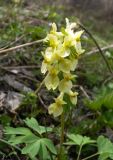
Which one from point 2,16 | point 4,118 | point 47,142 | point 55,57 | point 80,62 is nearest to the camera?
point 55,57

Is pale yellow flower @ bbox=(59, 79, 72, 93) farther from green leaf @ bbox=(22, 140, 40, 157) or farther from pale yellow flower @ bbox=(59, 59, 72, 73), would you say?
green leaf @ bbox=(22, 140, 40, 157)

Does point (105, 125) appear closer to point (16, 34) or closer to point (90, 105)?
point (90, 105)

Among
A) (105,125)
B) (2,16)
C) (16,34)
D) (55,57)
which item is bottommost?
(105,125)

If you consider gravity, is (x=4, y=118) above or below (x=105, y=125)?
above

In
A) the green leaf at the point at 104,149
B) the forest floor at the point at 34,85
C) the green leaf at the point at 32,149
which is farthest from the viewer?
the forest floor at the point at 34,85

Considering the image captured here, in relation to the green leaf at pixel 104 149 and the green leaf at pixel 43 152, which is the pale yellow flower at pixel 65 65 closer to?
the green leaf at pixel 43 152

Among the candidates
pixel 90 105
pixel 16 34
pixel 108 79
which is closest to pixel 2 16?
pixel 16 34

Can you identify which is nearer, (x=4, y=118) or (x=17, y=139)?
(x=17, y=139)

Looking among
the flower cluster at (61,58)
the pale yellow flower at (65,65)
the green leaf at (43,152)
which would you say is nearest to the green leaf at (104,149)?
the green leaf at (43,152)

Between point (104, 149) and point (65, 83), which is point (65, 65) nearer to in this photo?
point (65, 83)
